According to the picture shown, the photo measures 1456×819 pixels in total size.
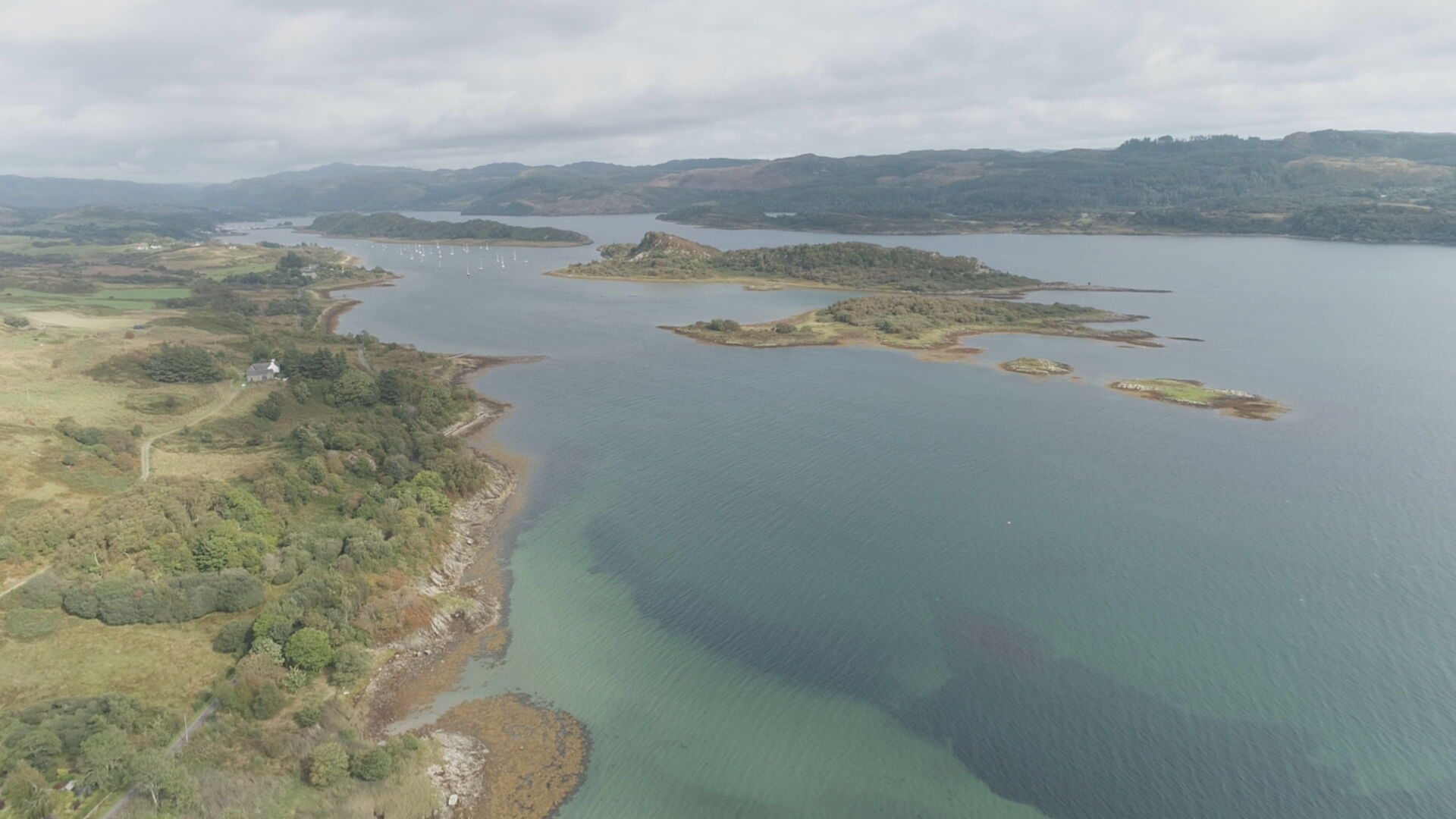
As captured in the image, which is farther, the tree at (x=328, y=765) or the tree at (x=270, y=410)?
the tree at (x=270, y=410)

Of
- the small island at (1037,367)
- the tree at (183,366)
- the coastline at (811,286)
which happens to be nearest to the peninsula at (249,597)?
the tree at (183,366)

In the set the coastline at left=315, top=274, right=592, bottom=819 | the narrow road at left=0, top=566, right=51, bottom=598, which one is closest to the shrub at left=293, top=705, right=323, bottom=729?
the coastline at left=315, top=274, right=592, bottom=819

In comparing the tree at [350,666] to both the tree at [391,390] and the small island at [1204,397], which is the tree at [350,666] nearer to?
the tree at [391,390]

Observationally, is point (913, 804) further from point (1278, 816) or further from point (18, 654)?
point (18, 654)

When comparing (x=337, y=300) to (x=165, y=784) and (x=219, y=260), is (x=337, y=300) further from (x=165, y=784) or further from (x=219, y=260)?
(x=165, y=784)

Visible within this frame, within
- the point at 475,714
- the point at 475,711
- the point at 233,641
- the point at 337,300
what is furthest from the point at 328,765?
the point at 337,300
